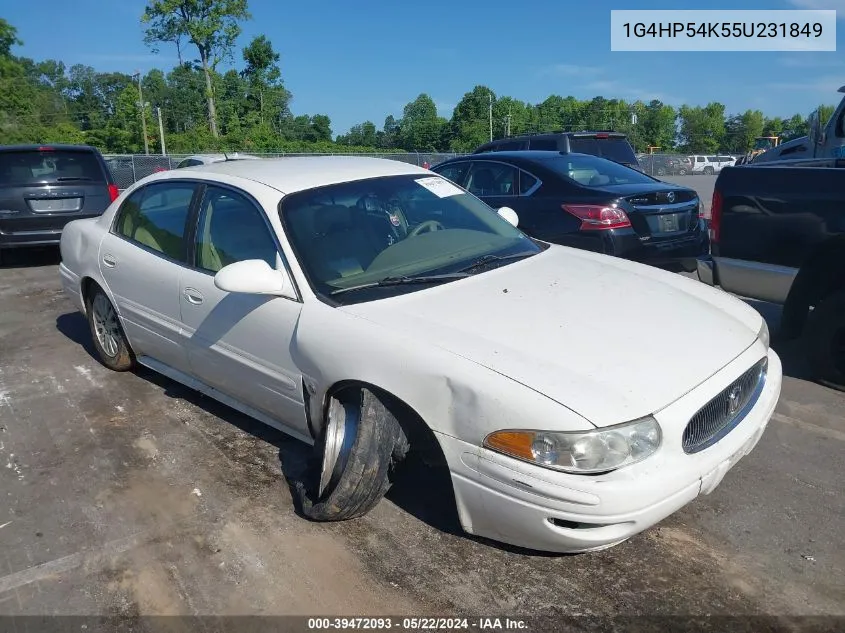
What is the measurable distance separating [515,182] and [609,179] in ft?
2.97

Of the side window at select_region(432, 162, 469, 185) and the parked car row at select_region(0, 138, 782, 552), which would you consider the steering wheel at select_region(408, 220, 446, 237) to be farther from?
the side window at select_region(432, 162, 469, 185)

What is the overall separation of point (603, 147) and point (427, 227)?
877 cm

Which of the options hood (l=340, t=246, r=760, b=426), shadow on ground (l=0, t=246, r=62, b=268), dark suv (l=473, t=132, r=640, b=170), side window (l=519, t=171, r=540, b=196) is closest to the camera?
hood (l=340, t=246, r=760, b=426)

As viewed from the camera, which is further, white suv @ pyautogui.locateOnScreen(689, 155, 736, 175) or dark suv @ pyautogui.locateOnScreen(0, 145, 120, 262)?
white suv @ pyautogui.locateOnScreen(689, 155, 736, 175)

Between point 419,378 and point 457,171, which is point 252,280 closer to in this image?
point 419,378

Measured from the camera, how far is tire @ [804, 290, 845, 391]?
4.51 meters

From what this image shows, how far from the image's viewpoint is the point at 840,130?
830 centimetres

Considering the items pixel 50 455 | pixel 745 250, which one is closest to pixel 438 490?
pixel 50 455

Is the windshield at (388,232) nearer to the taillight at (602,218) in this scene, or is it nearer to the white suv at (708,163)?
the taillight at (602,218)

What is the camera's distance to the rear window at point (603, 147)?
11.8m

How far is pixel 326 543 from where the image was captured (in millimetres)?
3086

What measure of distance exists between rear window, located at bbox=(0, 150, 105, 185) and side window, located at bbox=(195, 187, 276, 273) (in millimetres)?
6529

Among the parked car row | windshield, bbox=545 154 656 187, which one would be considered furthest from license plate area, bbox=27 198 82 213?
windshield, bbox=545 154 656 187

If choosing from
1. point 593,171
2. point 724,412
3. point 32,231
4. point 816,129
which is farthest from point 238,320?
point 816,129
